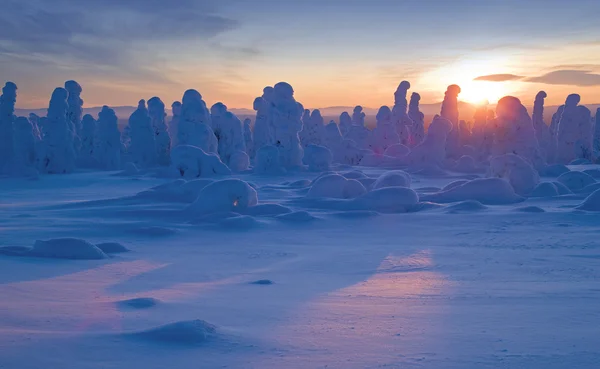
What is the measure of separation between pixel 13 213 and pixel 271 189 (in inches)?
338

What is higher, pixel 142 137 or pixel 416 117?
pixel 416 117

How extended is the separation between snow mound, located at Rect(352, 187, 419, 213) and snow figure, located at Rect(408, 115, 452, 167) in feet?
54.8

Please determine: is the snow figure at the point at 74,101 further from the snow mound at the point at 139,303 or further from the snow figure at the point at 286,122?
the snow mound at the point at 139,303

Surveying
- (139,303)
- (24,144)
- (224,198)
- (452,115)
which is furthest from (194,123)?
(139,303)

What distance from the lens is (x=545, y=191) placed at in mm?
16062

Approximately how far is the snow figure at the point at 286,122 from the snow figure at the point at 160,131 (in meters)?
11.1

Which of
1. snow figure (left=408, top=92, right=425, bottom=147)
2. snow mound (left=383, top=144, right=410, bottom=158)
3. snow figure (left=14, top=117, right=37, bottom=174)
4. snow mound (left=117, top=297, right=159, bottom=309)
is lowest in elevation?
snow mound (left=117, top=297, right=159, bottom=309)

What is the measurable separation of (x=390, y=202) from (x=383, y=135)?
33.6 metres

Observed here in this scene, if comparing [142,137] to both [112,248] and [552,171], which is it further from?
[112,248]

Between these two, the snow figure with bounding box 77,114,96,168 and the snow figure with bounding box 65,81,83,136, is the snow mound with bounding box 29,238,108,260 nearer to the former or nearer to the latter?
the snow figure with bounding box 65,81,83,136

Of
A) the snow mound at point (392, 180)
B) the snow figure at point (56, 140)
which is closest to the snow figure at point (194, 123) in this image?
the snow figure at point (56, 140)

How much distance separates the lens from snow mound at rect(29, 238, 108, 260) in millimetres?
7199

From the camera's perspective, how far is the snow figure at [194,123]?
1143 inches

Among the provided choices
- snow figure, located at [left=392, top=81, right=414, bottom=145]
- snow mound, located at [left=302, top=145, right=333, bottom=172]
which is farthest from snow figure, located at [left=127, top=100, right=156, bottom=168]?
snow figure, located at [left=392, top=81, right=414, bottom=145]
